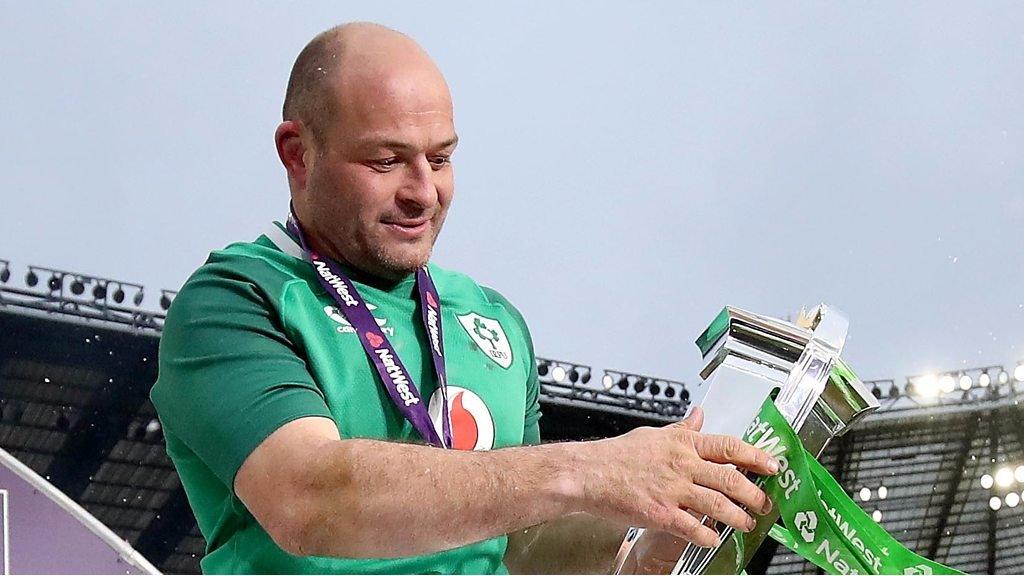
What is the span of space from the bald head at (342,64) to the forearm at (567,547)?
36 cm

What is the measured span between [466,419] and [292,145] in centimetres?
27

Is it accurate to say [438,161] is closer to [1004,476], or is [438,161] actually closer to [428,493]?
[428,493]

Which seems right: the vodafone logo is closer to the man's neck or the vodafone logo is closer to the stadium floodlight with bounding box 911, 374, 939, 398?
the man's neck

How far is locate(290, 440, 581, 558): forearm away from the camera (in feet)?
2.74

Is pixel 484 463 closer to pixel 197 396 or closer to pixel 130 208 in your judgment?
pixel 197 396

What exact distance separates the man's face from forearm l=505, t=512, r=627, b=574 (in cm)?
24

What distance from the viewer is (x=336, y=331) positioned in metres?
0.99

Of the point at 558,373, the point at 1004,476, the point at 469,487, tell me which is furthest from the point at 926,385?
the point at 469,487

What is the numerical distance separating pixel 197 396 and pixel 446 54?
5.77 ft

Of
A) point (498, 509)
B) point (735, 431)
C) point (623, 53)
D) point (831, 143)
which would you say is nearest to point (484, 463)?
point (498, 509)

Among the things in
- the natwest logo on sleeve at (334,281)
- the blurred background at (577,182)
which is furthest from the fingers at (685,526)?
the blurred background at (577,182)

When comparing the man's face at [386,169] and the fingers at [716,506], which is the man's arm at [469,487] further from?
the man's face at [386,169]

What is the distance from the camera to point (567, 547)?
1.03 meters

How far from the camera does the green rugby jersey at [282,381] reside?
904 mm
